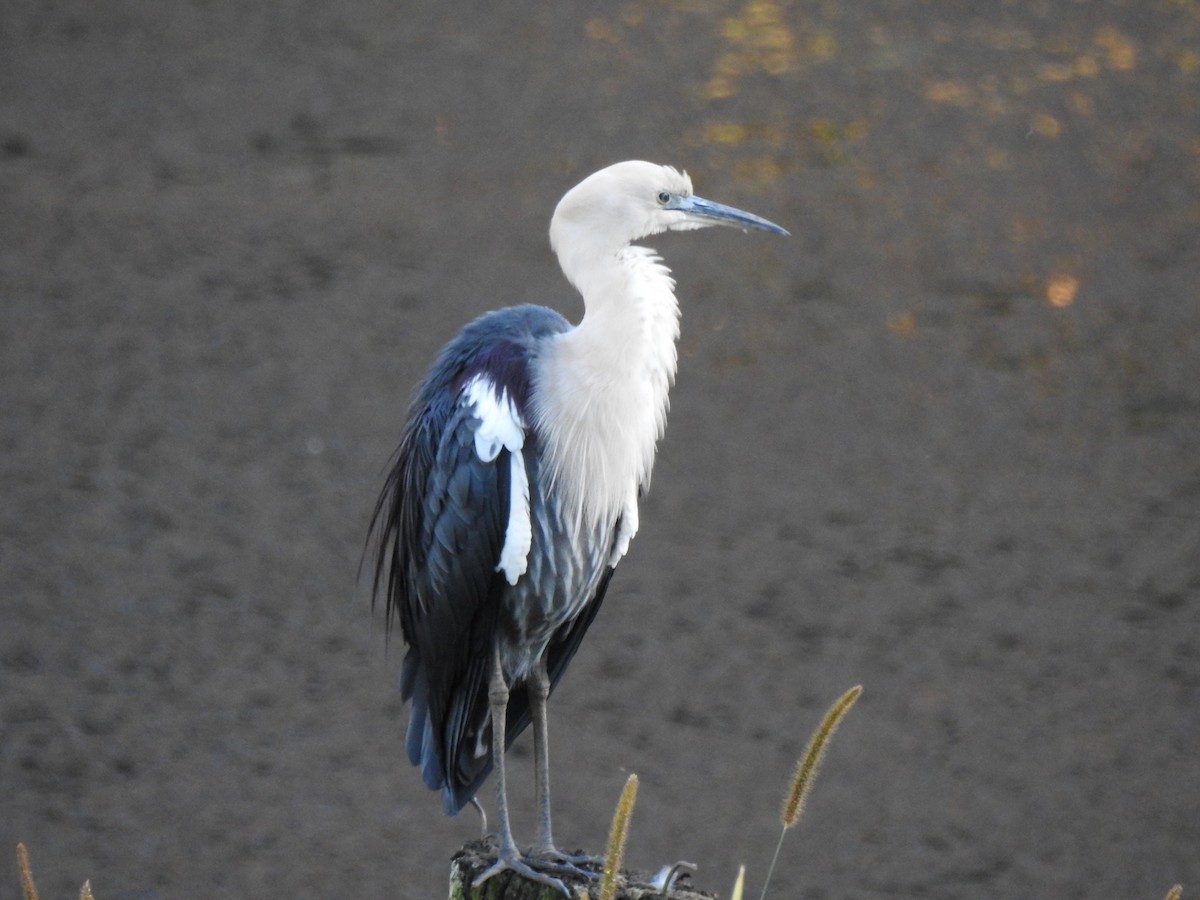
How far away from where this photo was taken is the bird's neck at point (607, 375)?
9.23 feet

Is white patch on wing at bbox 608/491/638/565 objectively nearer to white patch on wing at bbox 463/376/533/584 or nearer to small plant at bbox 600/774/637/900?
white patch on wing at bbox 463/376/533/584

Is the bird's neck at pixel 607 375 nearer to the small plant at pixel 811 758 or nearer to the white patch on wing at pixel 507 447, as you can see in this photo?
the white patch on wing at pixel 507 447

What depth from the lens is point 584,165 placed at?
6168 mm

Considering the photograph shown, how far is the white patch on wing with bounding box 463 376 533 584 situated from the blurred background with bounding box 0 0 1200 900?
163 centimetres

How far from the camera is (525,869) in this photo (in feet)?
8.46

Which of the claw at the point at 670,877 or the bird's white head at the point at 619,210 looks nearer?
the claw at the point at 670,877

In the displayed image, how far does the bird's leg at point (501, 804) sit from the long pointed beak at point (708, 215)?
0.78 meters

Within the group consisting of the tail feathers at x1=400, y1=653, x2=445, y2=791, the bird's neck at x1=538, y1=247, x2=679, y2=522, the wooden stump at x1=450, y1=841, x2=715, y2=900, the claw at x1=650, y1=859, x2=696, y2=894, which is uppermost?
the bird's neck at x1=538, y1=247, x2=679, y2=522

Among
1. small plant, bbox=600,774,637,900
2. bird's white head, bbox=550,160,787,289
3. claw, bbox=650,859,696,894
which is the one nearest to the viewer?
small plant, bbox=600,774,637,900

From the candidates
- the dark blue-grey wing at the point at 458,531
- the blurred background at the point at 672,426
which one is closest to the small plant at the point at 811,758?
the dark blue-grey wing at the point at 458,531

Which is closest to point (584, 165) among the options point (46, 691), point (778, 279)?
point (778, 279)

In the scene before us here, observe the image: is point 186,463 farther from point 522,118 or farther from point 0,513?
point 522,118

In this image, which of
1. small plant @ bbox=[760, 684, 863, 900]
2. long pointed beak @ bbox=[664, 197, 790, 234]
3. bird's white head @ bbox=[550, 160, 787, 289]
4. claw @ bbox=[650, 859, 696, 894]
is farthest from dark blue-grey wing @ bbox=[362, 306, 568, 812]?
small plant @ bbox=[760, 684, 863, 900]

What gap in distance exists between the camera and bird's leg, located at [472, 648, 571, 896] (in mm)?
2570
